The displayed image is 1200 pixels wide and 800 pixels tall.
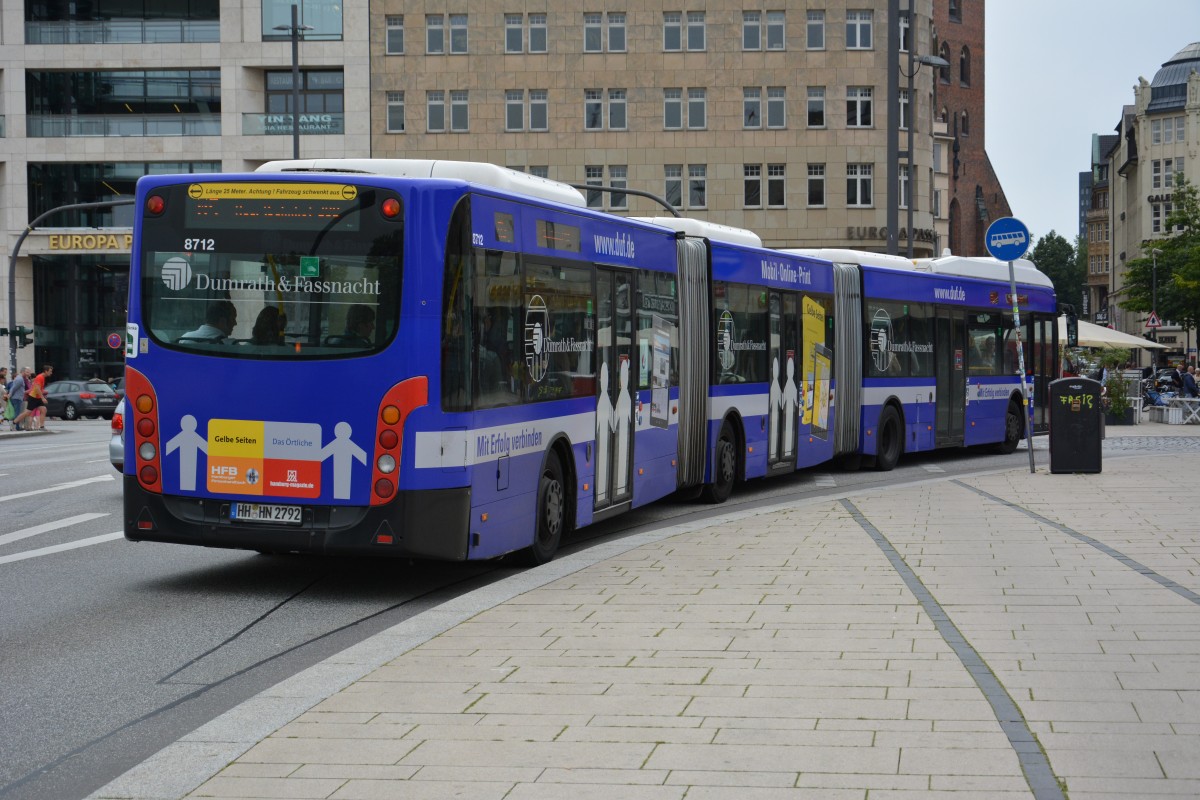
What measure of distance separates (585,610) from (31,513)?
9079 mm

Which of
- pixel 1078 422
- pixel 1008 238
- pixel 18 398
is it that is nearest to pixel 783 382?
pixel 1008 238

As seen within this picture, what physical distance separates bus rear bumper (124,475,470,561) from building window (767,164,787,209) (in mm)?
54470

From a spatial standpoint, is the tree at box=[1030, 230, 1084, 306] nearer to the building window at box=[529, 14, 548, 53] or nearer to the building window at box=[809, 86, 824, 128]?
the building window at box=[809, 86, 824, 128]

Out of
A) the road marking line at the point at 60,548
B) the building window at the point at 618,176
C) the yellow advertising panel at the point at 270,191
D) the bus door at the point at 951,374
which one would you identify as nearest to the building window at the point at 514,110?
the building window at the point at 618,176

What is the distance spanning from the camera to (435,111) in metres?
64.2

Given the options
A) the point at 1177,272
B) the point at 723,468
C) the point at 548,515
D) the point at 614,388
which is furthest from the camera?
the point at 1177,272

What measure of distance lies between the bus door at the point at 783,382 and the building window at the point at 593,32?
44.9m

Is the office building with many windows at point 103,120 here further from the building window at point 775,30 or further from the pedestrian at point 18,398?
the building window at point 775,30

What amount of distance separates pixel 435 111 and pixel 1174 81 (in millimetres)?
89134

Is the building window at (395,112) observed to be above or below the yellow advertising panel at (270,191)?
above

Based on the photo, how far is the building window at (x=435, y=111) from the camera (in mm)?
64125

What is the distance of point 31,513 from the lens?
54.9ft

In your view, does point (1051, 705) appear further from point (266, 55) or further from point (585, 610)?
point (266, 55)

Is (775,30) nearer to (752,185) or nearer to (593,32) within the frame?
(752,185)
